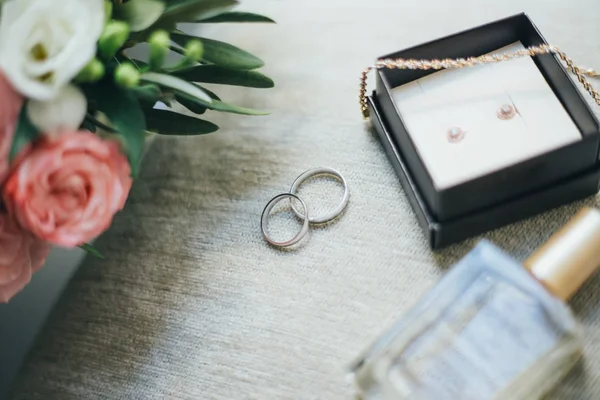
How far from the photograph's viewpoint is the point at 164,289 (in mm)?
524

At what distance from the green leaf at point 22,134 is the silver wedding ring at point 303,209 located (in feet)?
0.65

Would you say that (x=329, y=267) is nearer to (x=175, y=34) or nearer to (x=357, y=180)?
(x=357, y=180)

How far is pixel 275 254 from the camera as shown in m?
0.51

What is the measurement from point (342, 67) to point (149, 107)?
0.18 m

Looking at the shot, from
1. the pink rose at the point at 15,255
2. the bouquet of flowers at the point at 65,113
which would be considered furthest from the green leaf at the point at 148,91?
the pink rose at the point at 15,255

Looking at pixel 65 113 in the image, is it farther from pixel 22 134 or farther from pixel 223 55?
pixel 223 55

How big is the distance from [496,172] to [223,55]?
22cm

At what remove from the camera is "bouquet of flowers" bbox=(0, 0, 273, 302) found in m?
0.36

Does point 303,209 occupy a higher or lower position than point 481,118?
lower

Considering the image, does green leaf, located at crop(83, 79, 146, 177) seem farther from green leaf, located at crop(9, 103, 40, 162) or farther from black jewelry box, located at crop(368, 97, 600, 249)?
black jewelry box, located at crop(368, 97, 600, 249)

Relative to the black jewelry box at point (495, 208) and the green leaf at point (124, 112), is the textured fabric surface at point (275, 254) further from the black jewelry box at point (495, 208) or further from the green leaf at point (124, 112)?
the green leaf at point (124, 112)

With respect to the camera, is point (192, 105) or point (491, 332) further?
point (192, 105)

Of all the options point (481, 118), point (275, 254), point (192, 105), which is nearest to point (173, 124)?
point (192, 105)

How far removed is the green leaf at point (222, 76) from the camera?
20.4 inches
